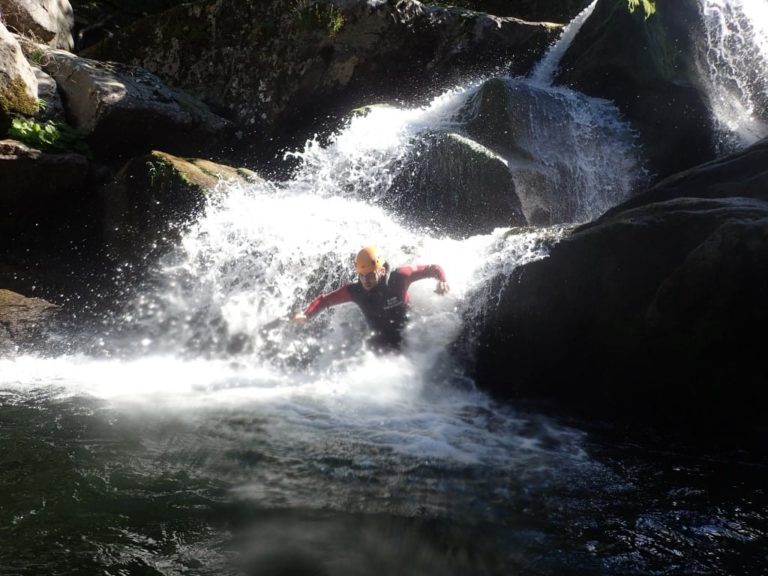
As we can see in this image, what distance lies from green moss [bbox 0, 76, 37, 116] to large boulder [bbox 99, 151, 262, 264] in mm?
1702

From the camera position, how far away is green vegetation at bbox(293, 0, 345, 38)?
11016 mm

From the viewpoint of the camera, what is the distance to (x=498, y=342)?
5879mm

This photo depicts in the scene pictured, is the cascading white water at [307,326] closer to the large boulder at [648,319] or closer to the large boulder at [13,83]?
the large boulder at [648,319]

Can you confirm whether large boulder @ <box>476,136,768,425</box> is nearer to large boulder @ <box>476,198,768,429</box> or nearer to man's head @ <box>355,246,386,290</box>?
large boulder @ <box>476,198,768,429</box>

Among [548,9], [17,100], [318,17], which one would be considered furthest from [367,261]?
[548,9]

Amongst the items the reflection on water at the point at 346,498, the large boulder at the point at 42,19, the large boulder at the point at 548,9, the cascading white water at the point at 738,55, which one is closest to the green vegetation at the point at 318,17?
the large boulder at the point at 42,19

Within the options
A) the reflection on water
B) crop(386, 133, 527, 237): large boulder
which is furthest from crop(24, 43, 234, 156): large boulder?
the reflection on water

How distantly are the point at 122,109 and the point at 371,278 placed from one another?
5776mm

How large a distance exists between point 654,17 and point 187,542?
12206 mm

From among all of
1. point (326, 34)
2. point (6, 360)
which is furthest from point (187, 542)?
point (326, 34)

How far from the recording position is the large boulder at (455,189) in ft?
28.0

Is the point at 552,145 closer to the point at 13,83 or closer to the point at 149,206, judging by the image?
the point at 149,206

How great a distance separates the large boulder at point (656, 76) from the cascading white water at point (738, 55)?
303 millimetres

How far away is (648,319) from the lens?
4.70 metres
